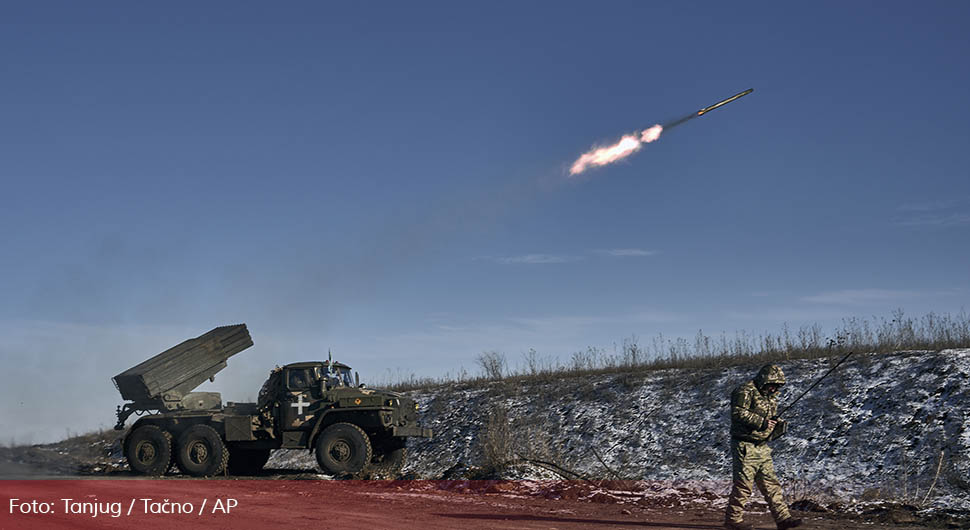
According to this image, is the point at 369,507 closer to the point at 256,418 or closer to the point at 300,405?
the point at 300,405

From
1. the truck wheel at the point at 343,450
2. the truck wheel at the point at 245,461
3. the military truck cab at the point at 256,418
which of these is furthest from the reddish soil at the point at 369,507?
the truck wheel at the point at 245,461

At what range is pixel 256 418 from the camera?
730 inches

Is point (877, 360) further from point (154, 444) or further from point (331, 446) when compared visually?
point (154, 444)

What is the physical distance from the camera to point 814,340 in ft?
70.1

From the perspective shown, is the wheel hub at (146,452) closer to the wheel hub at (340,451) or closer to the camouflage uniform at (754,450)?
the wheel hub at (340,451)

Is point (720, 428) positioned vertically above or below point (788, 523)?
above

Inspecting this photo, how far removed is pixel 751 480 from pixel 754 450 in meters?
0.35

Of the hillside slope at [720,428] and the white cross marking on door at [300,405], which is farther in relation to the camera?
the white cross marking on door at [300,405]

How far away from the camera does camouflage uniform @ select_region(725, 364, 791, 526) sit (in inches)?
363

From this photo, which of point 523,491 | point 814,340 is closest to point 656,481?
point 523,491

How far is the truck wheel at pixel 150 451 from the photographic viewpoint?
18719 millimetres

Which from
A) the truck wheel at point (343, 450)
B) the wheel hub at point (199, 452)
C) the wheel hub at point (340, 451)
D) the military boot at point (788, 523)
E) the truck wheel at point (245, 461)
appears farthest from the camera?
the truck wheel at point (245, 461)

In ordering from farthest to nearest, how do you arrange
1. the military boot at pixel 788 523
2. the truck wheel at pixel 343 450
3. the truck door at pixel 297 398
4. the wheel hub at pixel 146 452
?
the wheel hub at pixel 146 452 < the truck door at pixel 297 398 < the truck wheel at pixel 343 450 < the military boot at pixel 788 523

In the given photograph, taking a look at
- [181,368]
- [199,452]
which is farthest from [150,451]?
[181,368]
